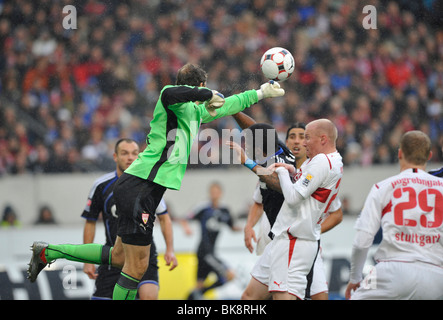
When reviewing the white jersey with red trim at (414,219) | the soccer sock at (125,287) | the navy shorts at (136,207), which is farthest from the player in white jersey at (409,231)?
the soccer sock at (125,287)

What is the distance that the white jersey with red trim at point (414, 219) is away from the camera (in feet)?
15.7

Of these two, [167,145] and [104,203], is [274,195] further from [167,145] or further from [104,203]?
[104,203]

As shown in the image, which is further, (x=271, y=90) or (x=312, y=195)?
(x=271, y=90)

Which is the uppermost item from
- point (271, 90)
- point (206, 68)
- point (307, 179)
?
point (206, 68)

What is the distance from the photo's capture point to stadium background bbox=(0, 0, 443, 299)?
11.8 m

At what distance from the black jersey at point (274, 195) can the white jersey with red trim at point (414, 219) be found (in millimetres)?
1261

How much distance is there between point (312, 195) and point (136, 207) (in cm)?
146

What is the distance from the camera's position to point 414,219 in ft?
15.6

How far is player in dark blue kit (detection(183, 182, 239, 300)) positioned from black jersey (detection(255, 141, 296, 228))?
3831mm

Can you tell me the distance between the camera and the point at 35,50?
1420 cm

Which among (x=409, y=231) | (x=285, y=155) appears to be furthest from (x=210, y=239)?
(x=409, y=231)

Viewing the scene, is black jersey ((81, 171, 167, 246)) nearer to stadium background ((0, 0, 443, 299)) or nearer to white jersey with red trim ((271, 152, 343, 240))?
white jersey with red trim ((271, 152, 343, 240))
